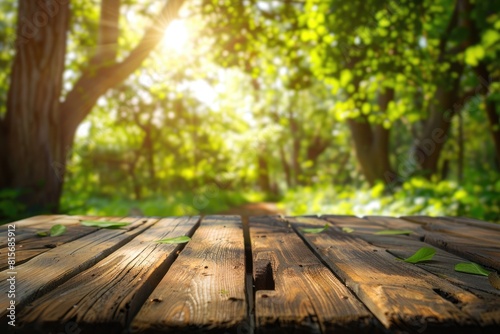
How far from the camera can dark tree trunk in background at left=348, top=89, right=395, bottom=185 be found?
28.3 ft

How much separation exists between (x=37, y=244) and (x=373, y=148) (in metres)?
8.19

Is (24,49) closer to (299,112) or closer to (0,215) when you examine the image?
(0,215)

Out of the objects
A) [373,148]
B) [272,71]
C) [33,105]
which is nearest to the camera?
[33,105]

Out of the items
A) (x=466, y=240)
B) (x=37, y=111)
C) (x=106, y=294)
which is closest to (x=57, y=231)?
(x=106, y=294)

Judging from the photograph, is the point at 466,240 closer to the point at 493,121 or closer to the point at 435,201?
the point at 435,201

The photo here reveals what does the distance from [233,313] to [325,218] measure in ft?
5.71

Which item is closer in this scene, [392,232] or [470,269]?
[470,269]

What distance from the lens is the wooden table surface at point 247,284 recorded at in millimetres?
782

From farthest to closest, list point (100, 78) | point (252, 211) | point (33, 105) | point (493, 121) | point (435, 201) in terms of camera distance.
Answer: point (252, 211)
point (493, 121)
point (435, 201)
point (100, 78)
point (33, 105)

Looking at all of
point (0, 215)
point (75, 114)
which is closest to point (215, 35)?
point (75, 114)

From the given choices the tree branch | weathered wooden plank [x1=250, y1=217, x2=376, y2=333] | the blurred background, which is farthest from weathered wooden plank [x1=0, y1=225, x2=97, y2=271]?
the tree branch

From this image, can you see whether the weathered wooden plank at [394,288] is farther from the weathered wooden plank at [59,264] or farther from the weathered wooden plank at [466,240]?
the weathered wooden plank at [59,264]

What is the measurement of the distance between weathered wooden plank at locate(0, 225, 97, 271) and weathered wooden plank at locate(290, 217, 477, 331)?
3.69 ft

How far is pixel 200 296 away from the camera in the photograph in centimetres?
91
